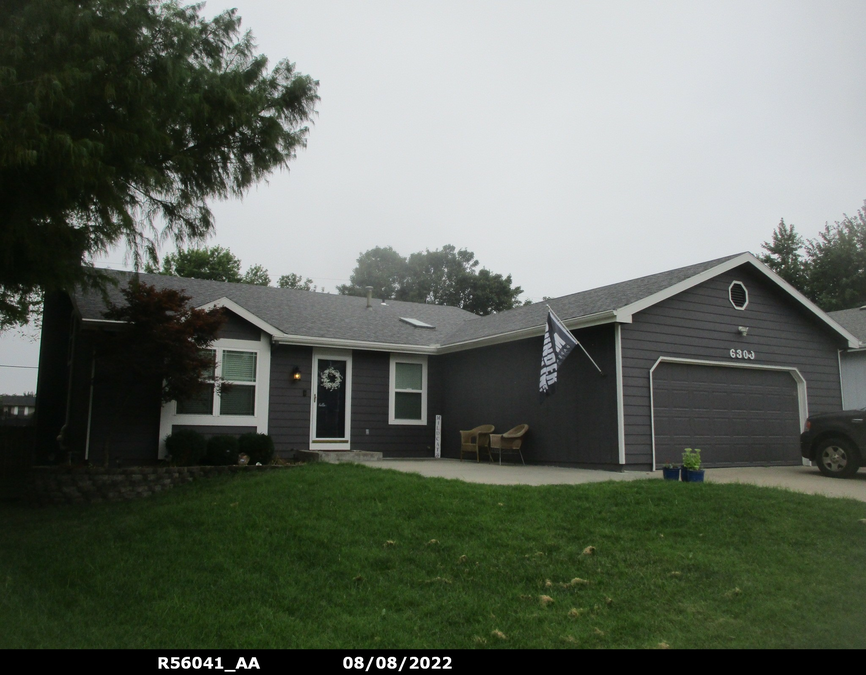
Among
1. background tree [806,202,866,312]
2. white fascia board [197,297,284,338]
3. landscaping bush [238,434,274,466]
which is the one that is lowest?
landscaping bush [238,434,274,466]

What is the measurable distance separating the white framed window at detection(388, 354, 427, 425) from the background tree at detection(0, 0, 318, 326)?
310 inches

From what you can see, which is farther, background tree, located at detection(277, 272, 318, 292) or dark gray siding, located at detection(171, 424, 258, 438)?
Answer: background tree, located at detection(277, 272, 318, 292)

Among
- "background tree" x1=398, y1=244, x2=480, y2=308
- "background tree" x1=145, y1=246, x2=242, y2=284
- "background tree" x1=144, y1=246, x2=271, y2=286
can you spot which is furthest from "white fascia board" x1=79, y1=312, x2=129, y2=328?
"background tree" x1=398, y1=244, x2=480, y2=308

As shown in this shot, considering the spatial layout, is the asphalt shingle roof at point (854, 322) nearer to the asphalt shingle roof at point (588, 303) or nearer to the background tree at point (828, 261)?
the asphalt shingle roof at point (588, 303)

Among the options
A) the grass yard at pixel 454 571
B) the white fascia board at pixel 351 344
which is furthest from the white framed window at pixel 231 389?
the grass yard at pixel 454 571

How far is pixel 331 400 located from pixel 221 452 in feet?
10.7

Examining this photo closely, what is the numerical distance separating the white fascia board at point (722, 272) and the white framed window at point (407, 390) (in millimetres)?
5925

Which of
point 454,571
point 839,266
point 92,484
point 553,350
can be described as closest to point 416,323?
point 553,350

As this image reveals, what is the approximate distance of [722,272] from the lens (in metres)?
12.8

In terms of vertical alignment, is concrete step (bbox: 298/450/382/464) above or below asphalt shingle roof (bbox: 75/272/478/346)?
below

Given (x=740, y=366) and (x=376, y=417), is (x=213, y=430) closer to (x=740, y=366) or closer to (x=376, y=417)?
(x=376, y=417)

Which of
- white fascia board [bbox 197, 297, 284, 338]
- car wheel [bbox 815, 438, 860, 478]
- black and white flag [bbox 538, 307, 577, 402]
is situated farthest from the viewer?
white fascia board [bbox 197, 297, 284, 338]

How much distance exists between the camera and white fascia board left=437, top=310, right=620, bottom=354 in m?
11.3

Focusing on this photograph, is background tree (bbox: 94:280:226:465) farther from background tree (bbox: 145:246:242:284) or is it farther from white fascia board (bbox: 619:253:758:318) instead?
background tree (bbox: 145:246:242:284)
